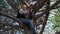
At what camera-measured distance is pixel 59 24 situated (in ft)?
21.9

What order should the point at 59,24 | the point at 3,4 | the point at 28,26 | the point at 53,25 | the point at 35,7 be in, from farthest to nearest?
the point at 53,25
the point at 59,24
the point at 3,4
the point at 28,26
the point at 35,7

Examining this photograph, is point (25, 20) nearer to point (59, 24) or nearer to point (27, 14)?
point (27, 14)

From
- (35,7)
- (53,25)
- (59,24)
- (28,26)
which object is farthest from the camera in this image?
(53,25)

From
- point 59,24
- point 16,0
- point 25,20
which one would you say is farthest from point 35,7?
point 59,24

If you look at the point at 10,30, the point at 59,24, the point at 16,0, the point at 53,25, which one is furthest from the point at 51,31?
the point at 16,0

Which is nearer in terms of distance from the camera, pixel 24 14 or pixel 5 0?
pixel 24 14

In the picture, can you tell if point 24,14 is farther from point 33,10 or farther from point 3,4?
point 3,4

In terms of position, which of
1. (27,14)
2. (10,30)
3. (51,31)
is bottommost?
(51,31)

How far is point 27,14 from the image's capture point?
466 cm

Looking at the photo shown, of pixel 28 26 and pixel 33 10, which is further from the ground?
pixel 33 10

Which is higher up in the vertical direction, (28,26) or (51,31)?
(28,26)

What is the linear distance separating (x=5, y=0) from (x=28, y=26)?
1.59m

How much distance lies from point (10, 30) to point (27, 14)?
92.4 inches

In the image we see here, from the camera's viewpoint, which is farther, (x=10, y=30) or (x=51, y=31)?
(x=51, y=31)
